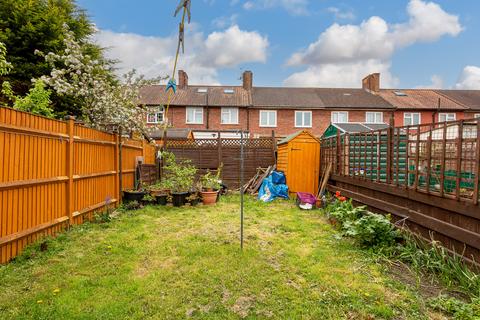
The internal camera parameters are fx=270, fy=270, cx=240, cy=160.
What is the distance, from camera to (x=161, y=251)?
395 centimetres

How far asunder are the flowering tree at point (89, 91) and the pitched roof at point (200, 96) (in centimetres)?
1183

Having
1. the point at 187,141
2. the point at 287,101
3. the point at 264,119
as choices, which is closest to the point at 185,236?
the point at 187,141

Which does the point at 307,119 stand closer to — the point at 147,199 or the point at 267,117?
the point at 267,117

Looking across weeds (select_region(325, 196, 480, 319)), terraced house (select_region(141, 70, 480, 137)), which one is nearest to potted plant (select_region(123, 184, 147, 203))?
weeds (select_region(325, 196, 480, 319))

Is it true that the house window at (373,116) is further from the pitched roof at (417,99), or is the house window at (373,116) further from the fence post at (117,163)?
the fence post at (117,163)

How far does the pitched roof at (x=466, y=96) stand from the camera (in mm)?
22312

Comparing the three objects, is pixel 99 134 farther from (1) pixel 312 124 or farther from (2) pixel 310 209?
(1) pixel 312 124

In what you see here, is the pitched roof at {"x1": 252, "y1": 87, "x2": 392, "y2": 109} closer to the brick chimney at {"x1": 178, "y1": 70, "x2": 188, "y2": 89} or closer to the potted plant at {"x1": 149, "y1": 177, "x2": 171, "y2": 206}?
the brick chimney at {"x1": 178, "y1": 70, "x2": 188, "y2": 89}

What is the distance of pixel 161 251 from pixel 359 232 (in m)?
2.97

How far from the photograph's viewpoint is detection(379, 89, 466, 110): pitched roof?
851 inches

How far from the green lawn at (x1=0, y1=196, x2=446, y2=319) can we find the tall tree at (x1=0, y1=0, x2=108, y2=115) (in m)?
6.29

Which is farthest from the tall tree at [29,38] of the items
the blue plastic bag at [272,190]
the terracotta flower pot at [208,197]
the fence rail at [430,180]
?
the fence rail at [430,180]

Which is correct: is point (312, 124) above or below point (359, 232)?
above

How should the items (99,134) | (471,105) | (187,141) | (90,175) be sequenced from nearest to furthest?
(90,175), (99,134), (187,141), (471,105)
